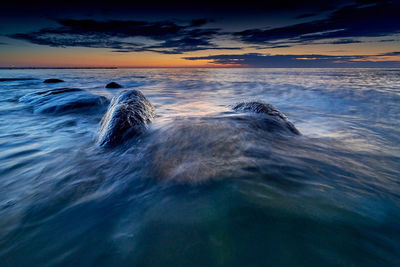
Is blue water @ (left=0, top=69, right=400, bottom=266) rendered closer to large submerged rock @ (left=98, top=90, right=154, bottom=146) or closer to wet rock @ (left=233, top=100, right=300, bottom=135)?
large submerged rock @ (left=98, top=90, right=154, bottom=146)

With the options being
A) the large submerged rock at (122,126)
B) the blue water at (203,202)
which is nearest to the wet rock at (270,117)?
the blue water at (203,202)

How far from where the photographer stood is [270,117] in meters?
4.54

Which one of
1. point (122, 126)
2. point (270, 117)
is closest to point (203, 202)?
point (122, 126)

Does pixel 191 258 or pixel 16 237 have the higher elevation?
pixel 191 258

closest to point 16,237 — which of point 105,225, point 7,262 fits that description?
point 7,262

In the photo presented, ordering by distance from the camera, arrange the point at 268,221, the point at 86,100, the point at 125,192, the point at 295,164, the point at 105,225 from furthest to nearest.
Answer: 1. the point at 86,100
2. the point at 295,164
3. the point at 125,192
4. the point at 105,225
5. the point at 268,221

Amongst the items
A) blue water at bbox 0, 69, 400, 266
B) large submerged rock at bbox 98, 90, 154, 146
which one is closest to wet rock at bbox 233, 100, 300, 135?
blue water at bbox 0, 69, 400, 266

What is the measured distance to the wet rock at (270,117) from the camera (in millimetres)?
4174

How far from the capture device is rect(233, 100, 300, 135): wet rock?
4.17m

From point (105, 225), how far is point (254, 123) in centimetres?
337

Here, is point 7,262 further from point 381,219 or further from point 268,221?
point 381,219

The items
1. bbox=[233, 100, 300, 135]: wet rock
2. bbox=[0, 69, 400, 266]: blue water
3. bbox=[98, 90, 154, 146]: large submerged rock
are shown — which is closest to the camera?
bbox=[0, 69, 400, 266]: blue water

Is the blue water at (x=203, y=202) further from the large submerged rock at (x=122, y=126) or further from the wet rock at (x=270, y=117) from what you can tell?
the wet rock at (x=270, y=117)

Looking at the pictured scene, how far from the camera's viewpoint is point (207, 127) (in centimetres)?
390
